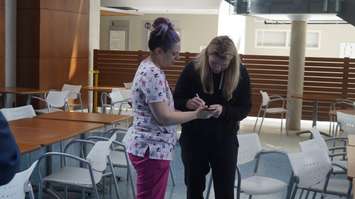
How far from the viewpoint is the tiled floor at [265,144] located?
15.5ft

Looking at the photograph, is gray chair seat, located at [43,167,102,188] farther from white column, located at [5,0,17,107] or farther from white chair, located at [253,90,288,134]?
white chair, located at [253,90,288,134]

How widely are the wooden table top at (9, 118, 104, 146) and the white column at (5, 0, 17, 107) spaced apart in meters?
4.28

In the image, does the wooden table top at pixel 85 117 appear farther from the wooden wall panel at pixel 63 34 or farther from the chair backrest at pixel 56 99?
the wooden wall panel at pixel 63 34

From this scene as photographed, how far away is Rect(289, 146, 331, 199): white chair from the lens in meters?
3.29

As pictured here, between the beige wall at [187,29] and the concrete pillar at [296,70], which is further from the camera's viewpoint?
the beige wall at [187,29]

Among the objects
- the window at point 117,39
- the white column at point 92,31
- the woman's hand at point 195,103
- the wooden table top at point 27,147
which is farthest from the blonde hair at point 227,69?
the window at point 117,39

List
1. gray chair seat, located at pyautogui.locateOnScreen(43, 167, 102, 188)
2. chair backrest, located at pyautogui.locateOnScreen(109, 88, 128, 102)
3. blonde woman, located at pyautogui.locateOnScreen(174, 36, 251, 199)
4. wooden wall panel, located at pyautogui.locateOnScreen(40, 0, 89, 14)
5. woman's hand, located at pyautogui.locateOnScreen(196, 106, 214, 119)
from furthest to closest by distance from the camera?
wooden wall panel, located at pyautogui.locateOnScreen(40, 0, 89, 14) → chair backrest, located at pyautogui.locateOnScreen(109, 88, 128, 102) → gray chair seat, located at pyautogui.locateOnScreen(43, 167, 102, 188) → blonde woman, located at pyautogui.locateOnScreen(174, 36, 251, 199) → woman's hand, located at pyautogui.locateOnScreen(196, 106, 214, 119)

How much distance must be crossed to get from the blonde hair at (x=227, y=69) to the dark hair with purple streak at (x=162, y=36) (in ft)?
1.32

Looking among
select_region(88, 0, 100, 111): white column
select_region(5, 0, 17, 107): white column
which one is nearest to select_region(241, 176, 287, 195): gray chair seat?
Answer: select_region(5, 0, 17, 107): white column

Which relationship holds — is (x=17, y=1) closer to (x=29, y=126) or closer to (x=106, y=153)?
(x=29, y=126)

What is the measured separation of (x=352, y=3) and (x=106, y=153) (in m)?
5.51

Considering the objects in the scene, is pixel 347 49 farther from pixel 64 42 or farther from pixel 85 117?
pixel 85 117

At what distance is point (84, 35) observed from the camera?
396 inches

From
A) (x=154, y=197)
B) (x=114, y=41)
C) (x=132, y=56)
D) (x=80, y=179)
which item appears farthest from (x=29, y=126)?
(x=114, y=41)
